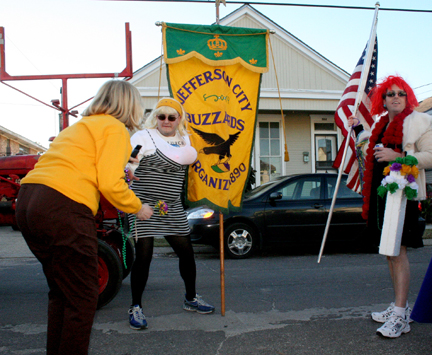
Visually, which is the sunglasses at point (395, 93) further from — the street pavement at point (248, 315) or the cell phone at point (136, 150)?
the cell phone at point (136, 150)

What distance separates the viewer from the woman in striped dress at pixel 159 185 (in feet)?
10.7

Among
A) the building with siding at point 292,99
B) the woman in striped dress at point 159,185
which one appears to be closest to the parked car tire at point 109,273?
the woman in striped dress at point 159,185

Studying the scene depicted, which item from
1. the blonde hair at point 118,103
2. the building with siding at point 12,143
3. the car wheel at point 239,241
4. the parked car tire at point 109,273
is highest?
the building with siding at point 12,143

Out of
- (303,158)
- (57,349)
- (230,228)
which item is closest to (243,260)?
(230,228)

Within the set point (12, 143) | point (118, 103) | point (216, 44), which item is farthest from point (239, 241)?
point (12, 143)

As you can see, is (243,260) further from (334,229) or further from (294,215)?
(334,229)

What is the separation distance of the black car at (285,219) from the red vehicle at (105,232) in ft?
8.51

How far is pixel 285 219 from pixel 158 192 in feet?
14.5

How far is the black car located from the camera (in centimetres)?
715

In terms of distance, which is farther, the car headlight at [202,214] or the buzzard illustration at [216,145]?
the car headlight at [202,214]

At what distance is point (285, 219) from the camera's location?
734cm

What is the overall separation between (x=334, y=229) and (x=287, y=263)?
4.71ft

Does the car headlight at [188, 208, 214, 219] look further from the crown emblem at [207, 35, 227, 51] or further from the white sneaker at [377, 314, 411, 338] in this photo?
the white sneaker at [377, 314, 411, 338]

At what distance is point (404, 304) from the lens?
3125 mm
